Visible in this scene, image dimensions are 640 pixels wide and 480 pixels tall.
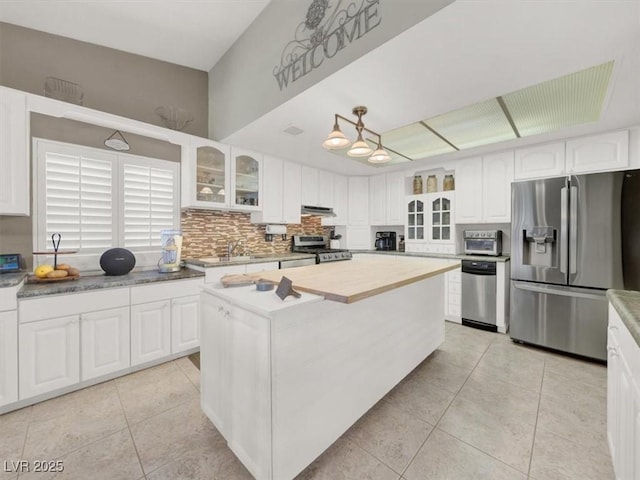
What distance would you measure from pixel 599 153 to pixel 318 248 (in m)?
3.79

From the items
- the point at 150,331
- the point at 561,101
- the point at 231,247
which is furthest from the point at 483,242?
the point at 150,331

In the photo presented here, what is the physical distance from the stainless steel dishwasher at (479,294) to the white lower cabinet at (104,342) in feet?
12.9

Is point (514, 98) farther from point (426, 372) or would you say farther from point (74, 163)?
point (74, 163)

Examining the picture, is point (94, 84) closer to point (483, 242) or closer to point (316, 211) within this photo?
point (316, 211)

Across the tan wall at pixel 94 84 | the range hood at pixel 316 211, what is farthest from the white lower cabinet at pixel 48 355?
the range hood at pixel 316 211

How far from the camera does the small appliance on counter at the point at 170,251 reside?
279cm

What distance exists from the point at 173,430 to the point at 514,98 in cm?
361

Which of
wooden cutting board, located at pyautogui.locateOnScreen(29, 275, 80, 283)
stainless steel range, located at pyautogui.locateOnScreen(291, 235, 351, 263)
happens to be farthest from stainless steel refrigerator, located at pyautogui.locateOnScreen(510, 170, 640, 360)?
wooden cutting board, located at pyautogui.locateOnScreen(29, 275, 80, 283)

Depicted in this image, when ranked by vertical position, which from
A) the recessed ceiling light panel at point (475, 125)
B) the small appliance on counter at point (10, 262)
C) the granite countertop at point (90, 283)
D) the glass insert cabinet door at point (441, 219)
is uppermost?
the recessed ceiling light panel at point (475, 125)

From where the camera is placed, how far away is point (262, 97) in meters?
2.45

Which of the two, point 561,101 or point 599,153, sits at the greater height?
point 561,101

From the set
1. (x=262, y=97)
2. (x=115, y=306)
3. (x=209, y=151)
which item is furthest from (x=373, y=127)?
(x=115, y=306)

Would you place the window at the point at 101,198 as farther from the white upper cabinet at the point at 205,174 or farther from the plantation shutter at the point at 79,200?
the white upper cabinet at the point at 205,174

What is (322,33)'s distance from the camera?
185 cm
